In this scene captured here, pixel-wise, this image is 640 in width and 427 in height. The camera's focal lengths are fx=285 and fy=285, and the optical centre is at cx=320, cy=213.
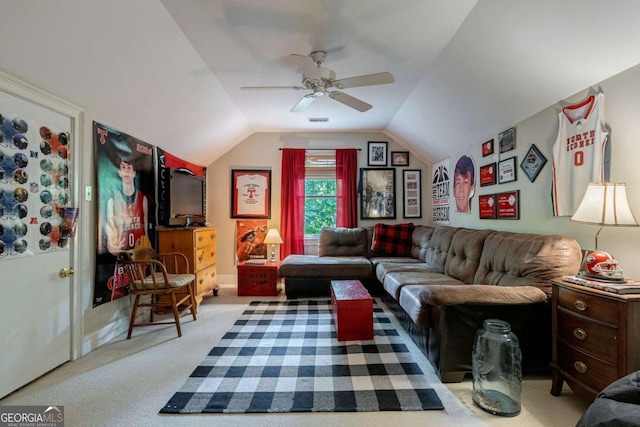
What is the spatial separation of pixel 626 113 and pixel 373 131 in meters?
3.37

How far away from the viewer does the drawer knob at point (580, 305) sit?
60.7 inches

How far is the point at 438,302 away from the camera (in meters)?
1.86

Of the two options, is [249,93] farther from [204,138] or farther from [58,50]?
[58,50]

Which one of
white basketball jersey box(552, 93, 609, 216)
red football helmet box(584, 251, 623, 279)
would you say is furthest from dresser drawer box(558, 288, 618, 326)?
white basketball jersey box(552, 93, 609, 216)

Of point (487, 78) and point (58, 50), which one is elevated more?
point (487, 78)

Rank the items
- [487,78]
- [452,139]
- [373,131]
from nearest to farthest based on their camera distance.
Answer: [487,78] < [452,139] < [373,131]

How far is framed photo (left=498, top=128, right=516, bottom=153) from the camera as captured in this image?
279 cm

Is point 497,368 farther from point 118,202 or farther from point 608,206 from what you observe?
point 118,202

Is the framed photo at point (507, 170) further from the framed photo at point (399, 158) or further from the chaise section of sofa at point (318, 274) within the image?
the framed photo at point (399, 158)

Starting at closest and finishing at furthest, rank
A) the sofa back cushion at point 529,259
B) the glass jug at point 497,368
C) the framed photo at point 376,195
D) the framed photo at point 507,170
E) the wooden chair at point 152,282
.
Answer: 1. the glass jug at point 497,368
2. the sofa back cushion at point 529,259
3. the wooden chair at point 152,282
4. the framed photo at point 507,170
5. the framed photo at point 376,195

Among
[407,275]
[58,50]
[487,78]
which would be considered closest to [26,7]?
[58,50]

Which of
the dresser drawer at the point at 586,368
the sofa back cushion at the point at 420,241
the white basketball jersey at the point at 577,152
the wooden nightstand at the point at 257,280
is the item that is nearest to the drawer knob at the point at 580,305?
the dresser drawer at the point at 586,368

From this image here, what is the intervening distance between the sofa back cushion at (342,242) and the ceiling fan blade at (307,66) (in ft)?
8.58

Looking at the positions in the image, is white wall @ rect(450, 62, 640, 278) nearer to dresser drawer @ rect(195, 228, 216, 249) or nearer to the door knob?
dresser drawer @ rect(195, 228, 216, 249)
